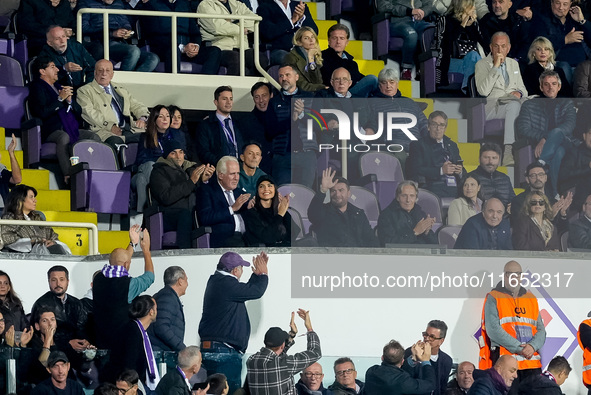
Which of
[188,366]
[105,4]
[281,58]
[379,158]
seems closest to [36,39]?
[105,4]

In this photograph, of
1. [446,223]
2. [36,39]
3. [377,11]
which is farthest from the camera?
[377,11]

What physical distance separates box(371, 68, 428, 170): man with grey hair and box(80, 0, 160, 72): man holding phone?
217 cm

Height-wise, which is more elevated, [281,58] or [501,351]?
[281,58]

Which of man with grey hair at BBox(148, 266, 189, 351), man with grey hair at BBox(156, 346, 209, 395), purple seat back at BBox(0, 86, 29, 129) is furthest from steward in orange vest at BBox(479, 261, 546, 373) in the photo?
purple seat back at BBox(0, 86, 29, 129)

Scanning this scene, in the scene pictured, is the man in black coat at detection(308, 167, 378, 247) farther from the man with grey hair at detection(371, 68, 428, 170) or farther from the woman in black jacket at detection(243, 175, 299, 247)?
the man with grey hair at detection(371, 68, 428, 170)

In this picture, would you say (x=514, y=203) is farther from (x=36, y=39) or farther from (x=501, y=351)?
(x=36, y=39)

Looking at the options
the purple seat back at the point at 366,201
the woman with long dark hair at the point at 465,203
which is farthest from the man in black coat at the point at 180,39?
the woman with long dark hair at the point at 465,203

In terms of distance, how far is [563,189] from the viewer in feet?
48.9

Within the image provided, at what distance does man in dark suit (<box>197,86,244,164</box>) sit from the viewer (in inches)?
610

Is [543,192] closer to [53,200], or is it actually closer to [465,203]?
[465,203]

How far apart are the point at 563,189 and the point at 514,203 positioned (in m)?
0.54

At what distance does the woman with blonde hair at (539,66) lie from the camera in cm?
1689

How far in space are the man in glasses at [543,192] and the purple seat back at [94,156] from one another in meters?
3.19

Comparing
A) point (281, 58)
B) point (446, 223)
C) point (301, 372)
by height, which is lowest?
point (301, 372)
